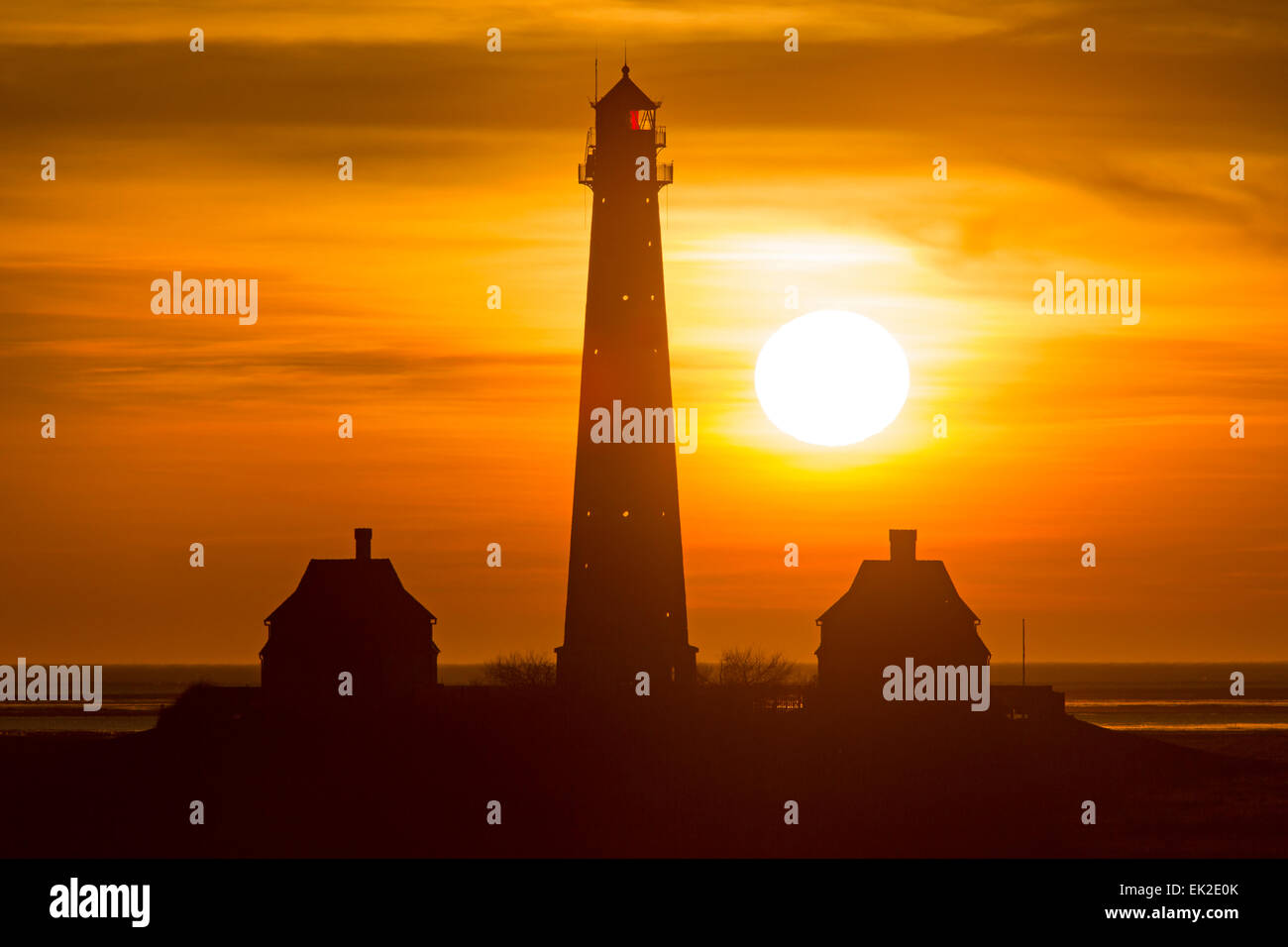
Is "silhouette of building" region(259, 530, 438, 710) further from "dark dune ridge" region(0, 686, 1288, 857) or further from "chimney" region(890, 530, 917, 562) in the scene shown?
"chimney" region(890, 530, 917, 562)

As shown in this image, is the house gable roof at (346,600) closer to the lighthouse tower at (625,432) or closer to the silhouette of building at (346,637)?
the silhouette of building at (346,637)

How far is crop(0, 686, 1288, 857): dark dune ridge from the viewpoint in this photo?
5403 centimetres

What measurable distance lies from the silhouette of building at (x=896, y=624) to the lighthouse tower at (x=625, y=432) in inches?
216

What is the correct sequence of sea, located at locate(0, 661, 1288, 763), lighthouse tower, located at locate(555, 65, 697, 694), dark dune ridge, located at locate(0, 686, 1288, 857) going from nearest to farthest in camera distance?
dark dune ridge, located at locate(0, 686, 1288, 857), lighthouse tower, located at locate(555, 65, 697, 694), sea, located at locate(0, 661, 1288, 763)

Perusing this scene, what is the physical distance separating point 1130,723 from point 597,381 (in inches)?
2924

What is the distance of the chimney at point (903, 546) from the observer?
69500mm

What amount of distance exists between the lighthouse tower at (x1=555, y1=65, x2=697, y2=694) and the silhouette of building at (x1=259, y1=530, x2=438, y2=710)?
18.0ft

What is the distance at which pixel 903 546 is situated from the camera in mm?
69562

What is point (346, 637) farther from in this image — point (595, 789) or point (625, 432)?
point (595, 789)

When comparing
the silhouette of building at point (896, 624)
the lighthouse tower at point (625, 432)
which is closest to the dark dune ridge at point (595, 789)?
the silhouette of building at point (896, 624)

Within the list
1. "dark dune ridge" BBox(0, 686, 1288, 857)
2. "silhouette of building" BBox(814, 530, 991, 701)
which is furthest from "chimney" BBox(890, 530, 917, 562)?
"dark dune ridge" BBox(0, 686, 1288, 857)

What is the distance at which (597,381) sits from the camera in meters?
68.4
